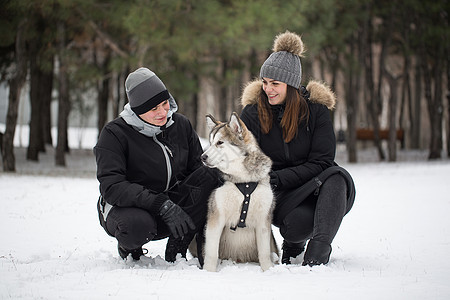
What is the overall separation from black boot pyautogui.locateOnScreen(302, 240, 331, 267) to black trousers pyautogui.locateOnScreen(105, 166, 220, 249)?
935 millimetres

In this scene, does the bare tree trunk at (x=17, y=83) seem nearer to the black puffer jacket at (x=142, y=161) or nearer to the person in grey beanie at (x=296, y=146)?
the black puffer jacket at (x=142, y=161)

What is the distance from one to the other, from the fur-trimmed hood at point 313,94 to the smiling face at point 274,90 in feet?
0.55

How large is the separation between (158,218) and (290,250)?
1248 mm

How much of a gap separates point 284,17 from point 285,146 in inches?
414

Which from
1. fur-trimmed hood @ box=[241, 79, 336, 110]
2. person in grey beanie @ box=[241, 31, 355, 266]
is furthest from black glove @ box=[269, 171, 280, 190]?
fur-trimmed hood @ box=[241, 79, 336, 110]

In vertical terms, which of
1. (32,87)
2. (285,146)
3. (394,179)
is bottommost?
(394,179)

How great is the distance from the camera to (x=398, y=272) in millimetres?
3865

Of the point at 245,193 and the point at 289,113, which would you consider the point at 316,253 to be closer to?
the point at 245,193

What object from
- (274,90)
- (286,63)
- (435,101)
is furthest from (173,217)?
(435,101)

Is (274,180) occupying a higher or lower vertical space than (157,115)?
lower

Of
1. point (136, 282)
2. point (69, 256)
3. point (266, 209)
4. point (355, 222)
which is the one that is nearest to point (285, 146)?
point (266, 209)

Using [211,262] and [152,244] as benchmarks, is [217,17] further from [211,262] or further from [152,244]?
[211,262]

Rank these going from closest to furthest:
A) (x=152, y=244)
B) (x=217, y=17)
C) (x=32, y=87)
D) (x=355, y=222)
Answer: (x=152, y=244) → (x=355, y=222) → (x=217, y=17) → (x=32, y=87)

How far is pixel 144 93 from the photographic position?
3990 millimetres
